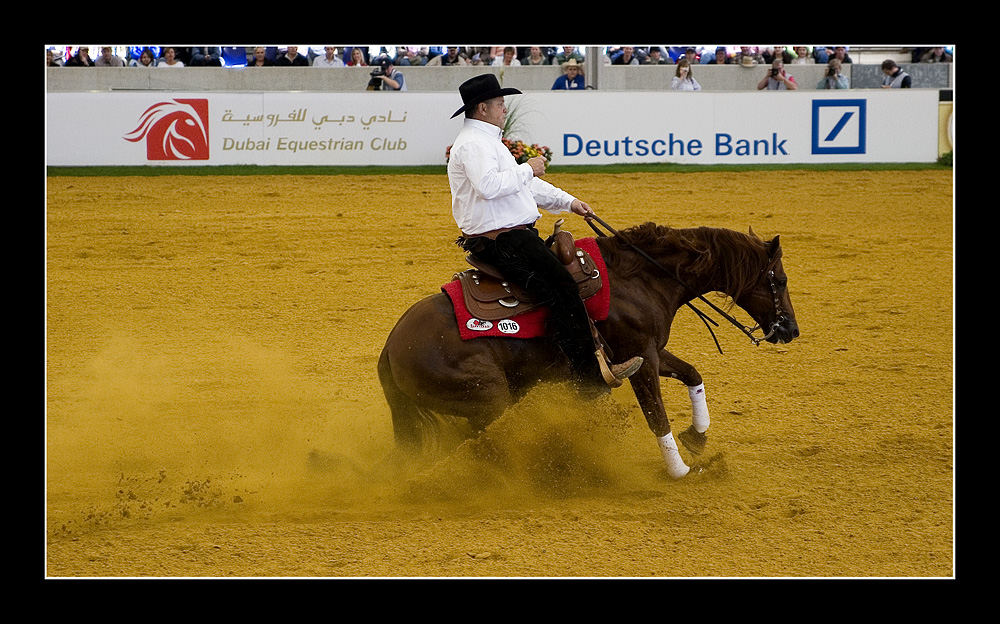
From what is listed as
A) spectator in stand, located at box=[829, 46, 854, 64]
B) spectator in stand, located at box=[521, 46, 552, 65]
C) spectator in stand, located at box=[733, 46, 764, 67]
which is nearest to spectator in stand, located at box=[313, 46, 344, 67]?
spectator in stand, located at box=[521, 46, 552, 65]

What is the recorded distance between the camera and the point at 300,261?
13.8 meters

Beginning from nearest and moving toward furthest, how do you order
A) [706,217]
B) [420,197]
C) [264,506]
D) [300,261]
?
[264,506], [300,261], [706,217], [420,197]

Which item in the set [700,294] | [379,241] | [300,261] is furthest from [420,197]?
[700,294]

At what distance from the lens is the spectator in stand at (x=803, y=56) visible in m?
23.5

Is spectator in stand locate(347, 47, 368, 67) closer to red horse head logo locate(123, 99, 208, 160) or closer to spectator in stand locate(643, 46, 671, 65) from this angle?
red horse head logo locate(123, 99, 208, 160)

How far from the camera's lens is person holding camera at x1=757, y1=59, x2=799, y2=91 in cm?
2017

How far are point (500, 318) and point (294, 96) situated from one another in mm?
12895

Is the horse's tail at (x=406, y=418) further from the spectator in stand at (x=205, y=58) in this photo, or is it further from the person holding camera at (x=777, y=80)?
the spectator in stand at (x=205, y=58)

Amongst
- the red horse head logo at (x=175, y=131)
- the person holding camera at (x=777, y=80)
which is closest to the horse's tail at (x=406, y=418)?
the red horse head logo at (x=175, y=131)

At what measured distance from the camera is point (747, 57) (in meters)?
23.3

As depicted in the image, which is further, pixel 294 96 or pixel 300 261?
pixel 294 96

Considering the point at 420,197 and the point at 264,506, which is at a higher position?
the point at 420,197

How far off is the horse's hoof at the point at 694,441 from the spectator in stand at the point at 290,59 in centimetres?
1668

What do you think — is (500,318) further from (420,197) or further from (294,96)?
(294,96)
